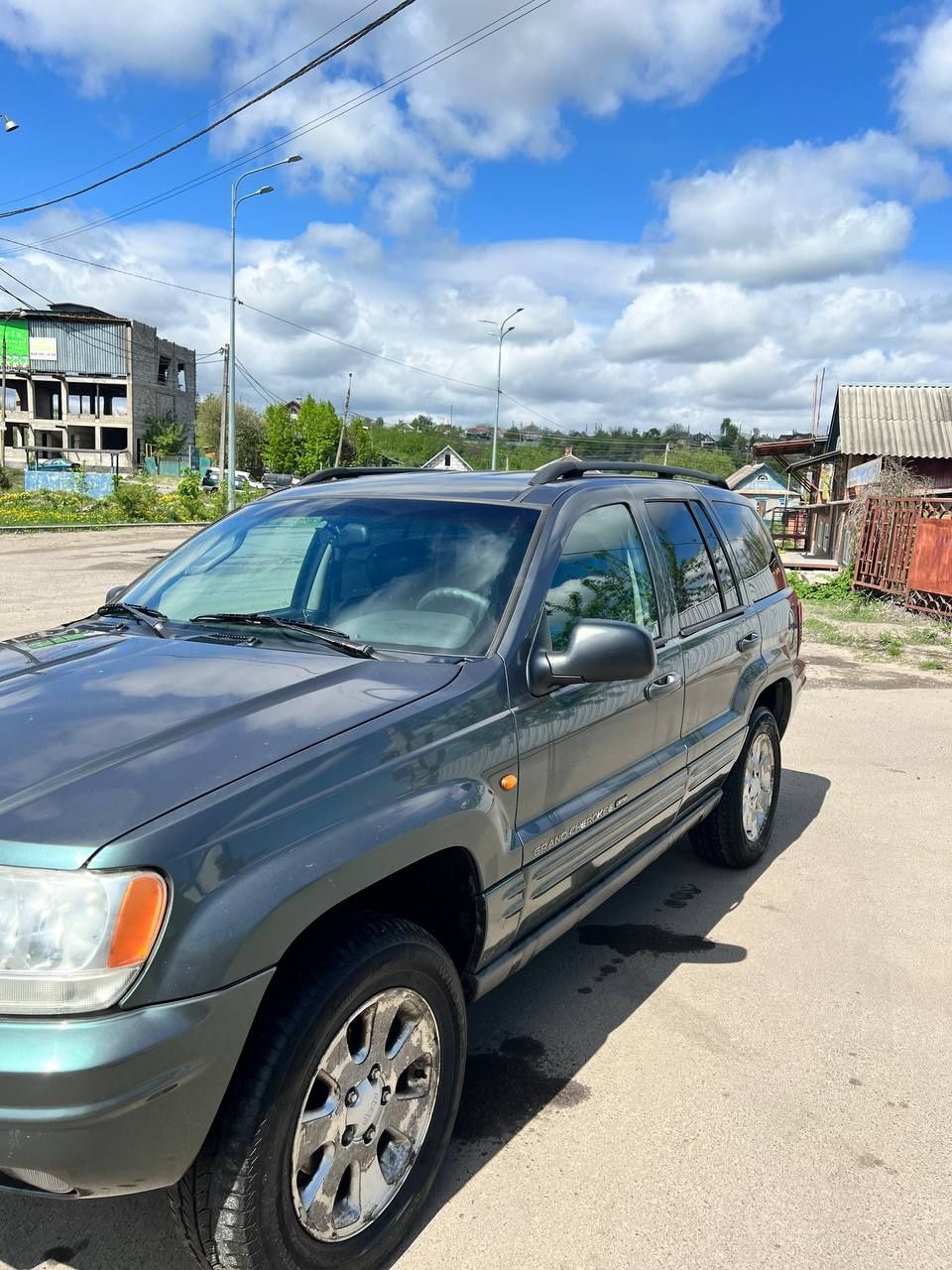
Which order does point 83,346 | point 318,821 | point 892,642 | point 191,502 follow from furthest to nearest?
point 83,346 < point 191,502 < point 892,642 < point 318,821

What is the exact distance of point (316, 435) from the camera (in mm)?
80312

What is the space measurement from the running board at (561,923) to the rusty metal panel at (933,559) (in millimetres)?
11594

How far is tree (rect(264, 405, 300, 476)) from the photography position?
8094 cm

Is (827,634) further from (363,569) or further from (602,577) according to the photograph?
(363,569)

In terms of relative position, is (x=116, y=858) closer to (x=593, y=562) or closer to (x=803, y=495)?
(x=593, y=562)

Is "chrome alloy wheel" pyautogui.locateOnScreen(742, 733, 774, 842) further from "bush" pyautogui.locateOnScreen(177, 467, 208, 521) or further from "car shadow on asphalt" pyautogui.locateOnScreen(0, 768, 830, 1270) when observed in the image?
"bush" pyautogui.locateOnScreen(177, 467, 208, 521)

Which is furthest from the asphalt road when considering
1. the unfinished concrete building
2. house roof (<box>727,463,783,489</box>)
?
the unfinished concrete building

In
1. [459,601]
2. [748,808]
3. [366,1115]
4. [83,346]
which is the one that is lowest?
[748,808]

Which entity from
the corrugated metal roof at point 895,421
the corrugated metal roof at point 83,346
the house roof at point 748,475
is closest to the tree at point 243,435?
the corrugated metal roof at point 83,346

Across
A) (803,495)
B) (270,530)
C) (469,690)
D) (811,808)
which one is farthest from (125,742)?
(803,495)

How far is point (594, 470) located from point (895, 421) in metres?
26.4

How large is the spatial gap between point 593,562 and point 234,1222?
2178mm

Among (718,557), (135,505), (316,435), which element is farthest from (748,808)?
(316,435)

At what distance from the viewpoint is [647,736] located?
3434 mm
